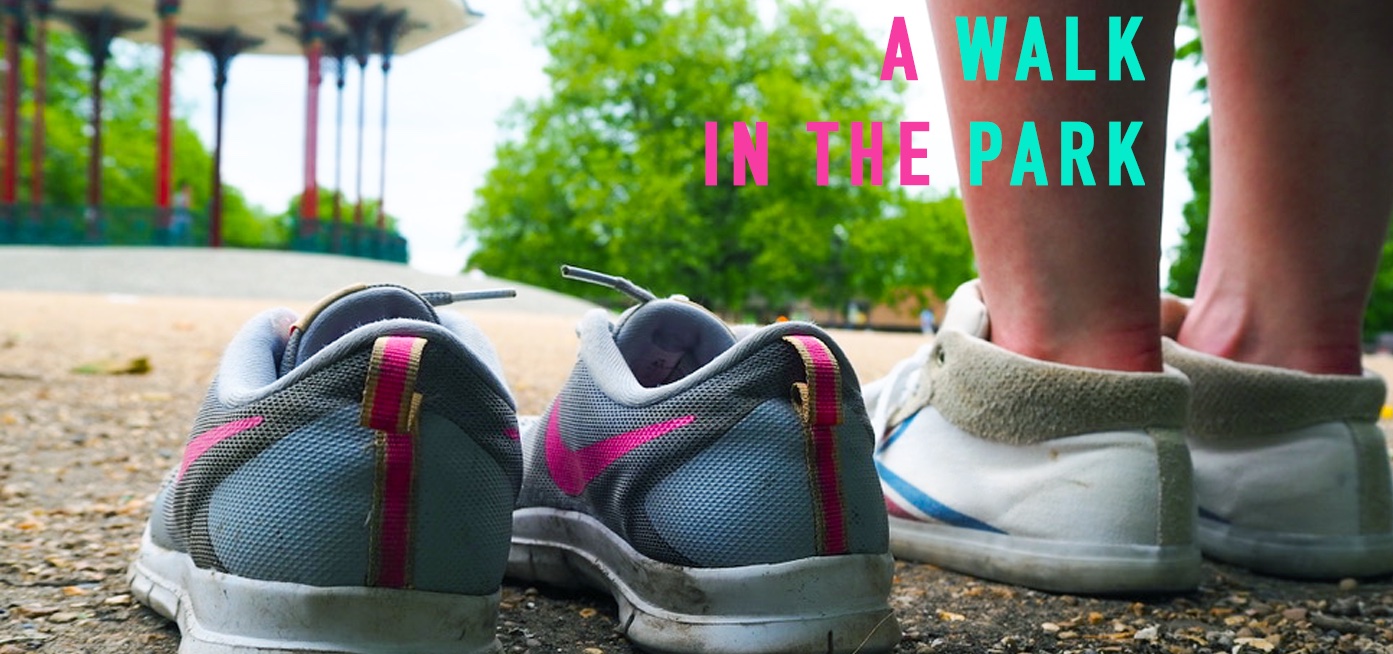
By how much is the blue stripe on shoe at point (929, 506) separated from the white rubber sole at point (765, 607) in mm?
395

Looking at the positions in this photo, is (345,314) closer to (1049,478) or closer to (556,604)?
(556,604)

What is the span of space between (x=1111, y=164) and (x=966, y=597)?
0.53 metres

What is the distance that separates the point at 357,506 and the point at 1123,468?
34.4 inches

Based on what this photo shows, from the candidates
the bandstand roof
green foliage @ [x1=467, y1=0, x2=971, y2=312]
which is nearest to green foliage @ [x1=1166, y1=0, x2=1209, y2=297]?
green foliage @ [x1=467, y1=0, x2=971, y2=312]

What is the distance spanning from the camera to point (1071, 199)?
1.30m

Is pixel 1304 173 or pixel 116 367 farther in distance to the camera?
pixel 116 367

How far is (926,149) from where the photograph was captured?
1517mm

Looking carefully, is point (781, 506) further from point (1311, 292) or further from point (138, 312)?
point (138, 312)

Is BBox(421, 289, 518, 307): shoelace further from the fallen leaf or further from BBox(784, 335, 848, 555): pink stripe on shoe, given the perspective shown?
the fallen leaf

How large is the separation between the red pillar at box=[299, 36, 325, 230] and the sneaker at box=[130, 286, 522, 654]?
57.4 feet

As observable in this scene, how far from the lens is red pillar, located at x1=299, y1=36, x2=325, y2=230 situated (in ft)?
57.5

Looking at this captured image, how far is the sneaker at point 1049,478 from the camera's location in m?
1.30

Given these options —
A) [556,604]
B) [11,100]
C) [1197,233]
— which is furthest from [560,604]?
[11,100]

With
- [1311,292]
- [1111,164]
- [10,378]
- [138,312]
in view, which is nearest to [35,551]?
[1111,164]
